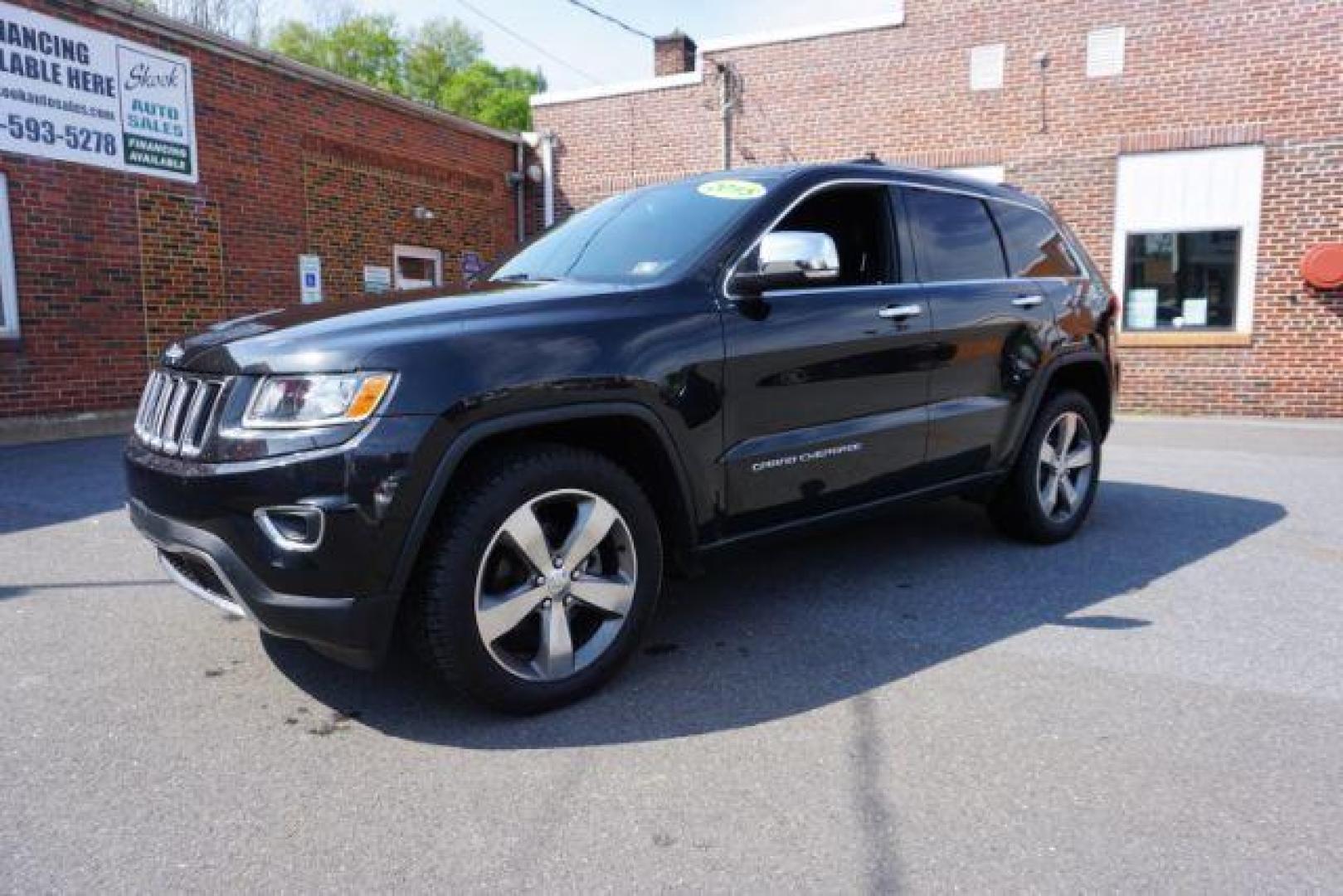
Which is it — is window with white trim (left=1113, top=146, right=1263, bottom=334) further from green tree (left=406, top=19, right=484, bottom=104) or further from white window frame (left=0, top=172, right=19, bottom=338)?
green tree (left=406, top=19, right=484, bottom=104)

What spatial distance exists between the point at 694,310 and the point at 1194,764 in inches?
79.8

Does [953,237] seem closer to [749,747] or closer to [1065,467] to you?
[1065,467]

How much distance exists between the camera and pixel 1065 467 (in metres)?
4.95

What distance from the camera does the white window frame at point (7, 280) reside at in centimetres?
859

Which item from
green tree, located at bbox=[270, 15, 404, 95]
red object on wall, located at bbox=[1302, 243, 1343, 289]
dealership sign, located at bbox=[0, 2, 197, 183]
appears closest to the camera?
dealership sign, located at bbox=[0, 2, 197, 183]

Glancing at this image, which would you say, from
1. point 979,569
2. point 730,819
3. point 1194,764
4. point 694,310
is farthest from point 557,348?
point 979,569

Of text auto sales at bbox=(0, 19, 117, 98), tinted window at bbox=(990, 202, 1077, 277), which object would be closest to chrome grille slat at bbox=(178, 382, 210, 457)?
tinted window at bbox=(990, 202, 1077, 277)

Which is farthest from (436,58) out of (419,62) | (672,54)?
(672,54)

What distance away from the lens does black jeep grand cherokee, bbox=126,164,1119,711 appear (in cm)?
252

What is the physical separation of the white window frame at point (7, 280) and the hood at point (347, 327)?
285 inches

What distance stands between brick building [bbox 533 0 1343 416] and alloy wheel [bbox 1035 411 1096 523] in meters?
8.41

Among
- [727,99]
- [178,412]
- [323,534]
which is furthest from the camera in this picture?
[727,99]

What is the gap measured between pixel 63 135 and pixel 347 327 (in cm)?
840

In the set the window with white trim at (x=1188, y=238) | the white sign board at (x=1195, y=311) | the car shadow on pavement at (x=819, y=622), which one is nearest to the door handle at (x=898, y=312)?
the car shadow on pavement at (x=819, y=622)
